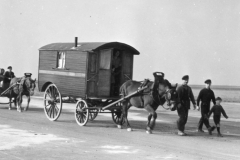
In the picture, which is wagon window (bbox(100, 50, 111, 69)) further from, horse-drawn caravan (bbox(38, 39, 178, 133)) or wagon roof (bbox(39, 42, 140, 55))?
wagon roof (bbox(39, 42, 140, 55))

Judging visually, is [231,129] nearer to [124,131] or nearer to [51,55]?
[124,131]

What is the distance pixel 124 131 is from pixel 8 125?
415 centimetres

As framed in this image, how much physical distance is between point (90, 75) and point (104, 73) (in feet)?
2.04

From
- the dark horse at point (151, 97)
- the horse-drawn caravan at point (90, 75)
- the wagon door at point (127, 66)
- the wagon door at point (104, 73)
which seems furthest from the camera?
the wagon door at point (127, 66)

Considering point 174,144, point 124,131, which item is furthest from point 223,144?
point 124,131

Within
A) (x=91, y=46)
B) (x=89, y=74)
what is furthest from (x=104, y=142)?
(x=91, y=46)

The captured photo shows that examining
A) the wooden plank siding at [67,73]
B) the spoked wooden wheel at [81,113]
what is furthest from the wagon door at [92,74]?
the spoked wooden wheel at [81,113]

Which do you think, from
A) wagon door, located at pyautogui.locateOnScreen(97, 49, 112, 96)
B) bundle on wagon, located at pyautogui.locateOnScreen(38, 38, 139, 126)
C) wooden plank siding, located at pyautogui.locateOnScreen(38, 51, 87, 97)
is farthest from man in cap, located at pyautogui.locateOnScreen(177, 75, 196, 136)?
wooden plank siding, located at pyautogui.locateOnScreen(38, 51, 87, 97)

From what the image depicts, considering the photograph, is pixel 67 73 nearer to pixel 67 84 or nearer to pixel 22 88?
pixel 67 84

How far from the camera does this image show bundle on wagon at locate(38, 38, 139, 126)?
15391 millimetres

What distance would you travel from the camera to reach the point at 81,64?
1559cm

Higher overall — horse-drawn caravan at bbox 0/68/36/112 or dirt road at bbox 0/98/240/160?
horse-drawn caravan at bbox 0/68/36/112

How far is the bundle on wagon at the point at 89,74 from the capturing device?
50.5 ft

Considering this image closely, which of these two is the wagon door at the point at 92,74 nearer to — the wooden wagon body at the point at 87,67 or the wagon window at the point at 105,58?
the wooden wagon body at the point at 87,67
